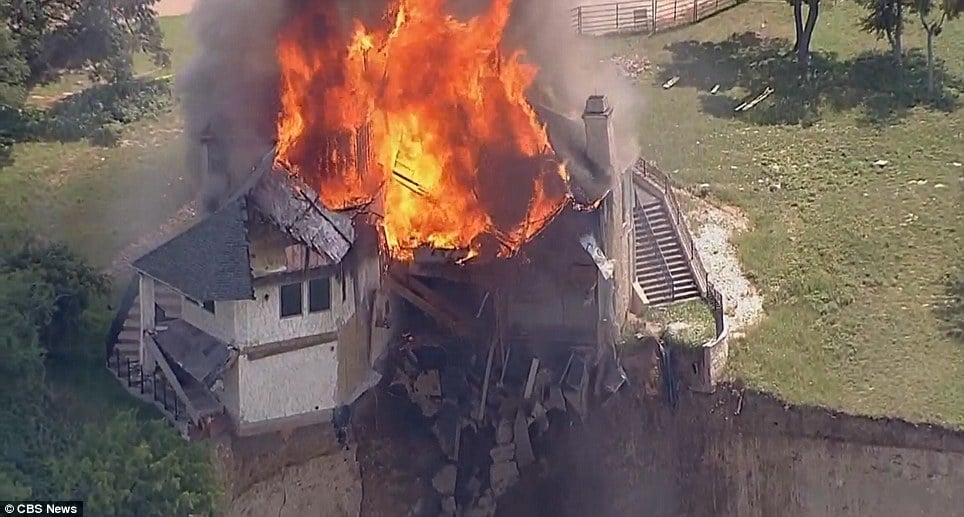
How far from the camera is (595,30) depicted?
64.2 m

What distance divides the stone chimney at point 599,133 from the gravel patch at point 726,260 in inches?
258

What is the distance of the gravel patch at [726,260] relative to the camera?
144ft

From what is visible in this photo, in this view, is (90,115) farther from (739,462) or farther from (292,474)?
(739,462)

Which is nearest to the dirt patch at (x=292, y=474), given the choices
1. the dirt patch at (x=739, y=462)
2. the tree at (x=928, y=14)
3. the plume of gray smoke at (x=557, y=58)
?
the dirt patch at (x=739, y=462)

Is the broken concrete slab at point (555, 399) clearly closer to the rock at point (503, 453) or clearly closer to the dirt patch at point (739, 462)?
the dirt patch at point (739, 462)

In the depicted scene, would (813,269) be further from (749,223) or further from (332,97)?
(332,97)

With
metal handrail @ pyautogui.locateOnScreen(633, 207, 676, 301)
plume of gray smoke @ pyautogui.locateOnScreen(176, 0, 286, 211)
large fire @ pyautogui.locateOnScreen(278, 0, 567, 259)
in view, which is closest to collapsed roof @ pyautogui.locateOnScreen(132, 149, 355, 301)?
plume of gray smoke @ pyautogui.locateOnScreen(176, 0, 286, 211)

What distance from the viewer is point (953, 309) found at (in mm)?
43250

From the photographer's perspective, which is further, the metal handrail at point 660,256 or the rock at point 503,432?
the metal handrail at point 660,256

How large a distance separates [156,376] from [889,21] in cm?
3446

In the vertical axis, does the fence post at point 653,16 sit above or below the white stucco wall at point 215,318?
above

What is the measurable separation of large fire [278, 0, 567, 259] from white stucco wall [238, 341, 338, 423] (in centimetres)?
402

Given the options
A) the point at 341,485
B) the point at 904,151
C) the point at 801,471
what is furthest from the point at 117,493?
the point at 904,151

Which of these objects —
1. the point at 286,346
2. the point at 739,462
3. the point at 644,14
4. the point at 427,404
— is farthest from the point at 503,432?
the point at 644,14
